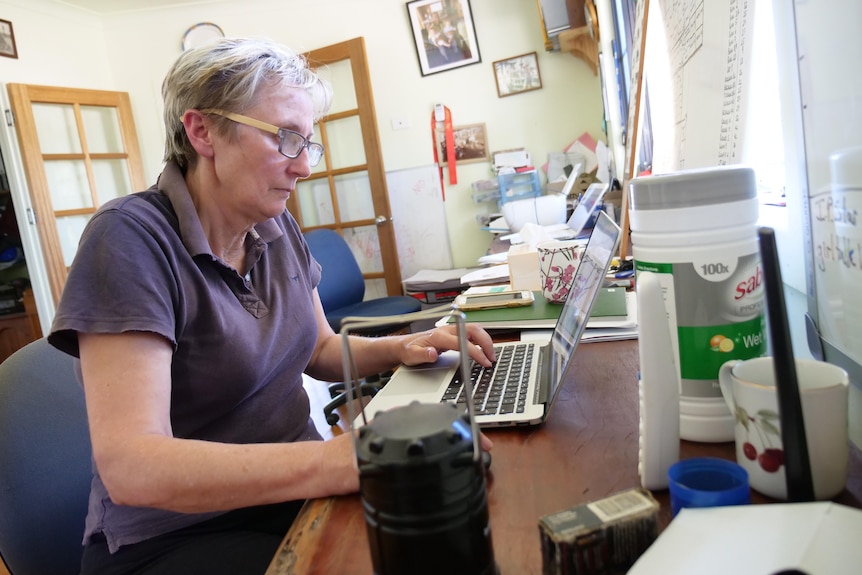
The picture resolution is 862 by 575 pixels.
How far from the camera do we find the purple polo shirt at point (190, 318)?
30.6 inches

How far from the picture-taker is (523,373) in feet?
2.91

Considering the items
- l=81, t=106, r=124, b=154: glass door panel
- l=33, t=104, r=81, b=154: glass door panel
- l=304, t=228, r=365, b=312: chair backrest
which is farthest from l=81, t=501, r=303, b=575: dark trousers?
l=81, t=106, r=124, b=154: glass door panel

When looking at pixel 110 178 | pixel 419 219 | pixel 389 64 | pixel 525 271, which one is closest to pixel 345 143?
pixel 389 64

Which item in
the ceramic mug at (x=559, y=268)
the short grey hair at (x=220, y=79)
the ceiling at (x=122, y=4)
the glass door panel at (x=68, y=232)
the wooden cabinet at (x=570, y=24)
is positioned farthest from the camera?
the ceiling at (x=122, y=4)

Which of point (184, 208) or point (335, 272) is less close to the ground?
point (184, 208)

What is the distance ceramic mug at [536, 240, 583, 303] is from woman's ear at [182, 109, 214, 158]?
2.33 ft

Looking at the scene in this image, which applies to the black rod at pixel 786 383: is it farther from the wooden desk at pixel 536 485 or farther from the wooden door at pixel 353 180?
the wooden door at pixel 353 180

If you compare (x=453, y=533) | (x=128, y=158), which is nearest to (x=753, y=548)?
(x=453, y=533)

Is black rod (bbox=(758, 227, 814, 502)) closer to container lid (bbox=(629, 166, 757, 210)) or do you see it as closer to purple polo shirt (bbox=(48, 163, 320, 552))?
container lid (bbox=(629, 166, 757, 210))

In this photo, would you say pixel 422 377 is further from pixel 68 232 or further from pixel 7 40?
pixel 7 40

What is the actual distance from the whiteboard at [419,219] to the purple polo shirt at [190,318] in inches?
115

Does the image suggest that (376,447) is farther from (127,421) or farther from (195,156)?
(195,156)

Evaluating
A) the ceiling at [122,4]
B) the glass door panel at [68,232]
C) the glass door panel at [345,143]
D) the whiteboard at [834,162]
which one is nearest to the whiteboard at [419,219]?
the glass door panel at [345,143]

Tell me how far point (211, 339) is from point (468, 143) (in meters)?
3.24
